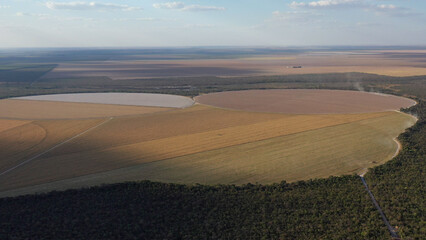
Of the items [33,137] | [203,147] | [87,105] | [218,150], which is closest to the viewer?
[218,150]

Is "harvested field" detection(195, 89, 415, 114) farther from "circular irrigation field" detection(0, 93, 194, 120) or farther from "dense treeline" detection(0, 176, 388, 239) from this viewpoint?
"dense treeline" detection(0, 176, 388, 239)

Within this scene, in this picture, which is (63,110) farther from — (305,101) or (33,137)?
(305,101)

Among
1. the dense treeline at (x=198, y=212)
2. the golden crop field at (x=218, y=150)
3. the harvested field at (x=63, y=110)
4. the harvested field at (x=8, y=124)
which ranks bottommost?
the dense treeline at (x=198, y=212)

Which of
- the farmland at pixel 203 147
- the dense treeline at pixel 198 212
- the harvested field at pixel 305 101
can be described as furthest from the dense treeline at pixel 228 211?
the harvested field at pixel 305 101

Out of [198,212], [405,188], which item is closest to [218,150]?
[198,212]

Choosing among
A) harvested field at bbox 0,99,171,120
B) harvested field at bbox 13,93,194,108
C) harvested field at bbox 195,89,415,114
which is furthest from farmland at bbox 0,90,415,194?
harvested field at bbox 13,93,194,108

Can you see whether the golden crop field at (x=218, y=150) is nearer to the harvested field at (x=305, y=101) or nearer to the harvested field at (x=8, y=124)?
the harvested field at (x=8, y=124)
